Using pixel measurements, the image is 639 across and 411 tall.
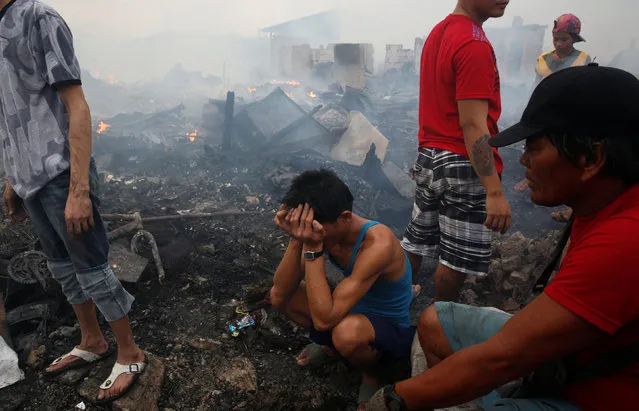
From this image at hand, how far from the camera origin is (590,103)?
1300 millimetres

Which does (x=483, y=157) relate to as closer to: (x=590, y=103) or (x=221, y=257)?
(x=590, y=103)

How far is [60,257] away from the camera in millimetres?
2590

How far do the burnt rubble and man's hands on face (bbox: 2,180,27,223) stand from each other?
1.00 m

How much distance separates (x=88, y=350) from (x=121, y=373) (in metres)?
0.45

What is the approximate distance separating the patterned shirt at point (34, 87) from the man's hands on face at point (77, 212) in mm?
201

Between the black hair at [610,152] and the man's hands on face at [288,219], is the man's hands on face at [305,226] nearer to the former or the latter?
the man's hands on face at [288,219]

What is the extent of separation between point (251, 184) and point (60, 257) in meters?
5.41

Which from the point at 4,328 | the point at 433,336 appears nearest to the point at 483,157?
the point at 433,336

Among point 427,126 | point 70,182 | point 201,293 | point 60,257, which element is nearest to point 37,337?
point 60,257

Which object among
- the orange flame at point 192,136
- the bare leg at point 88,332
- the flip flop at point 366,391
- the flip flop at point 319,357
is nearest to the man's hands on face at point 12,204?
the bare leg at point 88,332

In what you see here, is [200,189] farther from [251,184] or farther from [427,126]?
[427,126]

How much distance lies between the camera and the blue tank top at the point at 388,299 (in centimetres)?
267

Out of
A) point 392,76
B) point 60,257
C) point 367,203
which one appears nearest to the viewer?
point 60,257

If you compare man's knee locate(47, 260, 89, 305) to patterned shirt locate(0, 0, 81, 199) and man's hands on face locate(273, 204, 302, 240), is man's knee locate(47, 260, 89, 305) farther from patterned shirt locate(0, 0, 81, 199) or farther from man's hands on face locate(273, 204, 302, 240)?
man's hands on face locate(273, 204, 302, 240)
